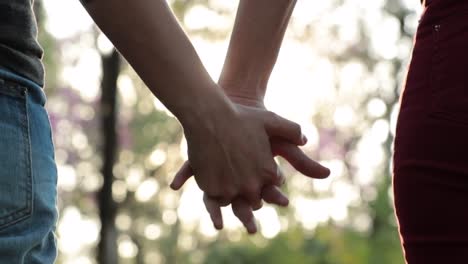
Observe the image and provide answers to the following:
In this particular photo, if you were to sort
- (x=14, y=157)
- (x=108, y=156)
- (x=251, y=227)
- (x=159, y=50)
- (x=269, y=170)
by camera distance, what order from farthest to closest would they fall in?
(x=108, y=156)
(x=251, y=227)
(x=269, y=170)
(x=159, y=50)
(x=14, y=157)

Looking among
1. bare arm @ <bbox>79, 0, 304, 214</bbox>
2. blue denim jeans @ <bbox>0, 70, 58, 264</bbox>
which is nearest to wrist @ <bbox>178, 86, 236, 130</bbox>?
bare arm @ <bbox>79, 0, 304, 214</bbox>

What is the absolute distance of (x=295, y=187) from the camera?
30.7 metres

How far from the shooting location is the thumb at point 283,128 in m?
2.39

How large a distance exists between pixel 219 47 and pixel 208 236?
64.5ft

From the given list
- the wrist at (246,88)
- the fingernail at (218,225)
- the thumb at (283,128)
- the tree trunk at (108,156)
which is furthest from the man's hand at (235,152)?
the tree trunk at (108,156)

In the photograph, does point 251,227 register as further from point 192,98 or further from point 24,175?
point 24,175

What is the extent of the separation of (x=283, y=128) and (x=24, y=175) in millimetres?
699

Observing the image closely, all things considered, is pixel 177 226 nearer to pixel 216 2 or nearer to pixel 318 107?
pixel 318 107

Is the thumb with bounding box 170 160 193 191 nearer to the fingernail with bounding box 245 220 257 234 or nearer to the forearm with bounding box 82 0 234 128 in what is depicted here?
the fingernail with bounding box 245 220 257 234

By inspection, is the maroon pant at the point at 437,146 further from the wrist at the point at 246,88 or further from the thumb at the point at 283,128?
the wrist at the point at 246,88

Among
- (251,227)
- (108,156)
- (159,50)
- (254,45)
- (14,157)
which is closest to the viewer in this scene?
(14,157)

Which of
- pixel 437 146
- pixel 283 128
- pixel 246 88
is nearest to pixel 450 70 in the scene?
pixel 437 146

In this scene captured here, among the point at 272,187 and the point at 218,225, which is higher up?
the point at 272,187

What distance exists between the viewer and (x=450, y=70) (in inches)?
88.3
